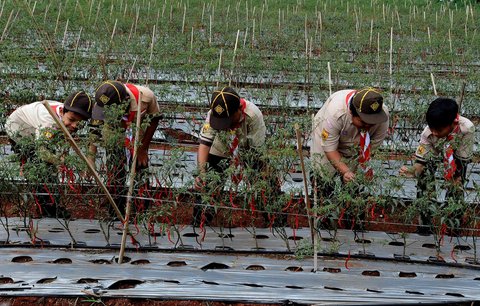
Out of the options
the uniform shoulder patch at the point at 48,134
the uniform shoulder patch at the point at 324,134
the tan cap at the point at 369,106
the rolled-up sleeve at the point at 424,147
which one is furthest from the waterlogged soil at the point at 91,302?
the rolled-up sleeve at the point at 424,147

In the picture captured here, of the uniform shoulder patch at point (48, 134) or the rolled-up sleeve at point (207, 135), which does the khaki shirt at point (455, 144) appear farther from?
the uniform shoulder patch at point (48, 134)

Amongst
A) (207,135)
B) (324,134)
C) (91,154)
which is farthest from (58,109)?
(324,134)

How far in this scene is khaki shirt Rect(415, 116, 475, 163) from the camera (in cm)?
427

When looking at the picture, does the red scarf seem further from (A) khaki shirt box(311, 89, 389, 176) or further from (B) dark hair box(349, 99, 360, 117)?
(B) dark hair box(349, 99, 360, 117)

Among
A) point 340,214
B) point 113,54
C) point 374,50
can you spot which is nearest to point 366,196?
point 340,214

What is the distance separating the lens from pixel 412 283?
3.90 meters

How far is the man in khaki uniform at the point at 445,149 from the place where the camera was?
4148 millimetres

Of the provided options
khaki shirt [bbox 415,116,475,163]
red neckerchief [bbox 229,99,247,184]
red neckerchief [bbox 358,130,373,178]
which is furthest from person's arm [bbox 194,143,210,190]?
khaki shirt [bbox 415,116,475,163]

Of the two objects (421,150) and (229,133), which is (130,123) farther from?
(421,150)

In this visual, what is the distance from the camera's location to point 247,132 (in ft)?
14.8

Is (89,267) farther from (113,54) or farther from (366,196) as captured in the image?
(113,54)

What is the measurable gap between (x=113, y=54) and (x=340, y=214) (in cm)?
605

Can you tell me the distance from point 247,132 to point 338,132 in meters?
0.59

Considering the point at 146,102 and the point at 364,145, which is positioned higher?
the point at 146,102
